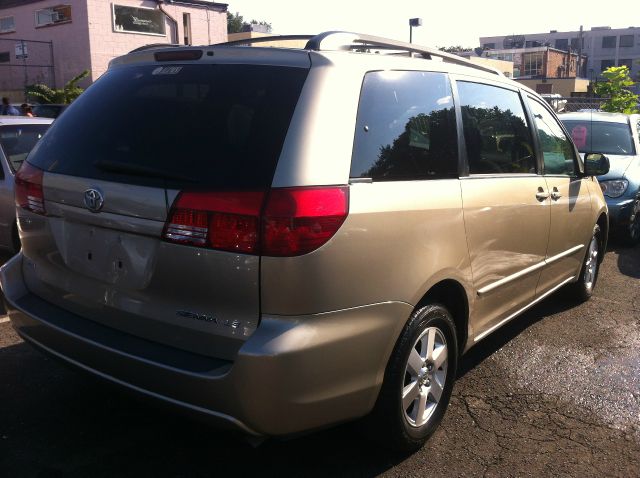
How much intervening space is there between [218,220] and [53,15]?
2643 cm

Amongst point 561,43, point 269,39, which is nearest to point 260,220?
point 269,39

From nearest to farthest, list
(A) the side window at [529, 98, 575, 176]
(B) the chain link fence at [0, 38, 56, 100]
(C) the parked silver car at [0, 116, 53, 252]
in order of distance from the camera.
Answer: (A) the side window at [529, 98, 575, 176] → (C) the parked silver car at [0, 116, 53, 252] → (B) the chain link fence at [0, 38, 56, 100]

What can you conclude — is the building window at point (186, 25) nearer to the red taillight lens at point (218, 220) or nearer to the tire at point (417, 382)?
the tire at point (417, 382)

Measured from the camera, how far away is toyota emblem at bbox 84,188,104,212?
274 centimetres

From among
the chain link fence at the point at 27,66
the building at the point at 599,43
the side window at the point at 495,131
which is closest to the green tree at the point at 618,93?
the side window at the point at 495,131

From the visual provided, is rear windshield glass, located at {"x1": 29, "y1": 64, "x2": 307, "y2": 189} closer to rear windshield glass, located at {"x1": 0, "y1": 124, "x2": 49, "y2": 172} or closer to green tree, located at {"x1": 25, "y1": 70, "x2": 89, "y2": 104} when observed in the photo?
rear windshield glass, located at {"x1": 0, "y1": 124, "x2": 49, "y2": 172}

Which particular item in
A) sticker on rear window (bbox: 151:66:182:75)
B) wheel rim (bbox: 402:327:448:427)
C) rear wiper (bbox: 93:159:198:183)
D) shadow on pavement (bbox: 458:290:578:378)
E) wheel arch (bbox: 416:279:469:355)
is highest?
sticker on rear window (bbox: 151:66:182:75)

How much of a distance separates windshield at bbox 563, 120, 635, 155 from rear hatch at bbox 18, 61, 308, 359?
24.1 feet

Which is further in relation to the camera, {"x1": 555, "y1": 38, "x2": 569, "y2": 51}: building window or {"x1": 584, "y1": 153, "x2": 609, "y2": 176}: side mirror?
{"x1": 555, "y1": 38, "x2": 569, "y2": 51}: building window

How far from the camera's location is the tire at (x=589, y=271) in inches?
220

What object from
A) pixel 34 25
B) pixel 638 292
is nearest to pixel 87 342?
pixel 638 292

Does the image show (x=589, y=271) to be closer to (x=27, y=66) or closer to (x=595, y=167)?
(x=595, y=167)

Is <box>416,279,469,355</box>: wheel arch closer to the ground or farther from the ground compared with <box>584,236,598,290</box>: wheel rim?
farther from the ground

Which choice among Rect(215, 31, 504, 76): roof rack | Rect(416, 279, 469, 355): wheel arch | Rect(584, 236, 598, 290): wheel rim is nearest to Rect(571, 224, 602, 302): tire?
Rect(584, 236, 598, 290): wheel rim
